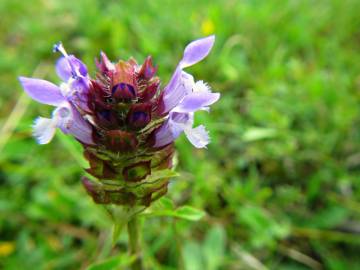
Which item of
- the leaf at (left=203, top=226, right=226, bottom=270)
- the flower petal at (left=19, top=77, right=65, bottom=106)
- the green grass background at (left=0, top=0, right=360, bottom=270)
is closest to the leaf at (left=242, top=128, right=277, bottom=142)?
the green grass background at (left=0, top=0, right=360, bottom=270)

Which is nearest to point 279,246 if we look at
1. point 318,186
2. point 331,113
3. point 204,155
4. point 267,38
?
point 318,186

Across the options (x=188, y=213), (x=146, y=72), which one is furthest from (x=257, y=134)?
(x=146, y=72)

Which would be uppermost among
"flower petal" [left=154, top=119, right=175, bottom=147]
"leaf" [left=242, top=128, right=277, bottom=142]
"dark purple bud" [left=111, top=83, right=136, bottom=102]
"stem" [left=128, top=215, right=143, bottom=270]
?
"leaf" [left=242, top=128, right=277, bottom=142]

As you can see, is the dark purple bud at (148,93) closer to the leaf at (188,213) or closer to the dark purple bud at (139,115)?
the dark purple bud at (139,115)

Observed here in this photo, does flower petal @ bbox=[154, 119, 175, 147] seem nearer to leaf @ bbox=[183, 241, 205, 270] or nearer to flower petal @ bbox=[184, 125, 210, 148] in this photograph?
Result: flower petal @ bbox=[184, 125, 210, 148]

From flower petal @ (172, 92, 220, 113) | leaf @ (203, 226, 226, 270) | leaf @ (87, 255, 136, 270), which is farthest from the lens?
leaf @ (203, 226, 226, 270)

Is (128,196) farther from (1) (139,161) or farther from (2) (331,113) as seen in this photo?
(2) (331,113)
